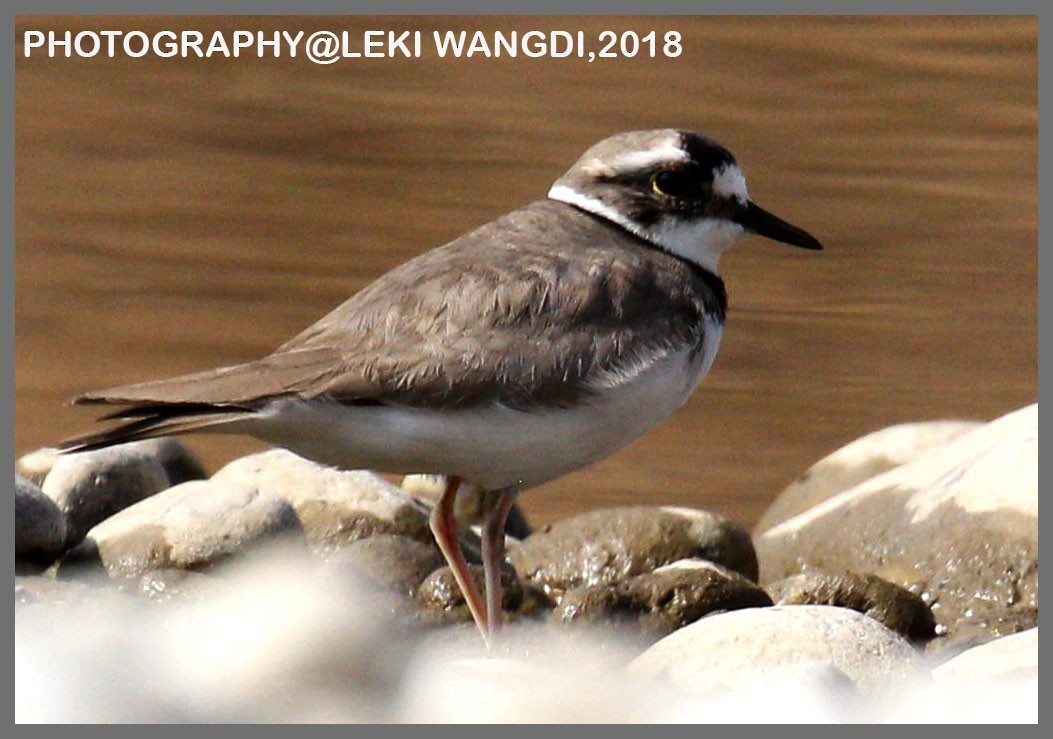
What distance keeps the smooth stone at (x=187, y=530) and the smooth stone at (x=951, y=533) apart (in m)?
1.94

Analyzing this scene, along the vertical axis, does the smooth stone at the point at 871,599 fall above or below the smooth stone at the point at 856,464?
below

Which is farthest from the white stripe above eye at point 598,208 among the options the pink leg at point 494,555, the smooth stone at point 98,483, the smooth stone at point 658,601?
the smooth stone at point 98,483

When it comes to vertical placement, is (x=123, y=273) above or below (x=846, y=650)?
above

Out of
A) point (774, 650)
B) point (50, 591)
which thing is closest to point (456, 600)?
point (774, 650)

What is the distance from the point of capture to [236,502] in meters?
5.73

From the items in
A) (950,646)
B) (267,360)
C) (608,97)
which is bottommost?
(950,646)

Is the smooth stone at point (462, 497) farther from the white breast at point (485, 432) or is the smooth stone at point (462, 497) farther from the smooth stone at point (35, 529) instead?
the white breast at point (485, 432)

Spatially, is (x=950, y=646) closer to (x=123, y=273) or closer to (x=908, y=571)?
(x=908, y=571)

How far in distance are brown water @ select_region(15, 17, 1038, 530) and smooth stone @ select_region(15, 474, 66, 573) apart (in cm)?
324

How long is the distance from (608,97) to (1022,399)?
2.77 meters

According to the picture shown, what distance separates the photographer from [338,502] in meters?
6.15

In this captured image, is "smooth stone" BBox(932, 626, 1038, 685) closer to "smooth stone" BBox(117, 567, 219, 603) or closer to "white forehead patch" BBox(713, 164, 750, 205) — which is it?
"white forehead patch" BBox(713, 164, 750, 205)

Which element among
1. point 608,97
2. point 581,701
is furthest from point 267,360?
point 608,97

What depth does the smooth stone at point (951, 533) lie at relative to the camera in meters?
5.98
